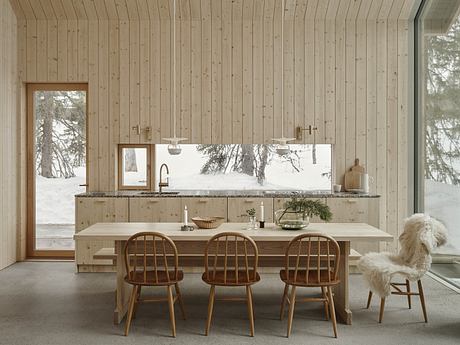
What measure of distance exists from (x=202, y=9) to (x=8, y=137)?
2894mm

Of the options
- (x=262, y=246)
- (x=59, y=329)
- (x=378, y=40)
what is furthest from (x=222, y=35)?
(x=59, y=329)

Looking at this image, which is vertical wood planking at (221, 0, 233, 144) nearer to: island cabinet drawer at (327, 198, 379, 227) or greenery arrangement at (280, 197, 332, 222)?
island cabinet drawer at (327, 198, 379, 227)

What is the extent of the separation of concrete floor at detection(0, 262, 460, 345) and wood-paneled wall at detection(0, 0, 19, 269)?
104cm

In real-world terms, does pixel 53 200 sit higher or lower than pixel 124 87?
lower

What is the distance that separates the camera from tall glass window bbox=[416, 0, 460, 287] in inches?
208

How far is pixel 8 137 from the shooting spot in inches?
247

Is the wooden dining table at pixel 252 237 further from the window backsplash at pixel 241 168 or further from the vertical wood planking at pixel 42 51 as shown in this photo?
the vertical wood planking at pixel 42 51

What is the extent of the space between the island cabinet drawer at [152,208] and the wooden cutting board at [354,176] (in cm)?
215

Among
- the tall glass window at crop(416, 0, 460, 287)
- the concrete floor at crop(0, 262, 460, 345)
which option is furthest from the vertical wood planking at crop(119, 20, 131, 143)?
the tall glass window at crop(416, 0, 460, 287)

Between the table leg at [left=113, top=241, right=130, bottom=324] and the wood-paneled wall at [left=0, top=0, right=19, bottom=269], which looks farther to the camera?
the wood-paneled wall at [left=0, top=0, right=19, bottom=269]

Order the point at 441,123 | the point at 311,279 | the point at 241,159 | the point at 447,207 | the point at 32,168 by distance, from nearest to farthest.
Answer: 1. the point at 311,279
2. the point at 447,207
3. the point at 441,123
4. the point at 32,168
5. the point at 241,159

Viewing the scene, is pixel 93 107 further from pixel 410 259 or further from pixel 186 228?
pixel 410 259

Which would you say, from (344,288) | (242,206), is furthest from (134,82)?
(344,288)

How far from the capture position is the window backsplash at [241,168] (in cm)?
677
